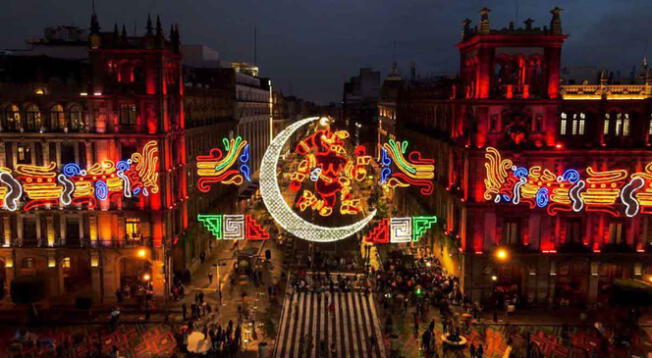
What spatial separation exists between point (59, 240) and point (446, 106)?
39.3m

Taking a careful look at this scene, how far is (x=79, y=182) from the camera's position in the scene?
51969 millimetres

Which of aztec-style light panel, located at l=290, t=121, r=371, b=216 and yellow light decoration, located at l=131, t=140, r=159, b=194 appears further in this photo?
yellow light decoration, located at l=131, t=140, r=159, b=194

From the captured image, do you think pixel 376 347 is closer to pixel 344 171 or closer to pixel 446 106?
pixel 344 171

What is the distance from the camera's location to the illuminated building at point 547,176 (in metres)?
51.1

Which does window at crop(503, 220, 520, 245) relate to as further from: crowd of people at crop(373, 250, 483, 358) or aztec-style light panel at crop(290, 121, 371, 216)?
aztec-style light panel at crop(290, 121, 371, 216)

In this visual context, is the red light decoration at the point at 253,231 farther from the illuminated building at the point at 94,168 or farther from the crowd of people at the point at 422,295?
the crowd of people at the point at 422,295

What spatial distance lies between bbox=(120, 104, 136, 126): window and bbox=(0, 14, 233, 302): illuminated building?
89 millimetres

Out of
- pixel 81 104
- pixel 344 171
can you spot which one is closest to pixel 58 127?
pixel 81 104

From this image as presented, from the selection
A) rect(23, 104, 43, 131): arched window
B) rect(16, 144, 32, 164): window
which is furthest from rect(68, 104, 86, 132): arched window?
rect(16, 144, 32, 164): window

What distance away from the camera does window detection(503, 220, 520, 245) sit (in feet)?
174

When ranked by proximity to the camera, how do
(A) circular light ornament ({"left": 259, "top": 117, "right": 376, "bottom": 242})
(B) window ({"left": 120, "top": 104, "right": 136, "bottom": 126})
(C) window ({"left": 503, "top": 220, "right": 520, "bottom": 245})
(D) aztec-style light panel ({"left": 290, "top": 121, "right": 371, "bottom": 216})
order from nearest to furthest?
(A) circular light ornament ({"left": 259, "top": 117, "right": 376, "bottom": 242}) < (D) aztec-style light panel ({"left": 290, "top": 121, "right": 371, "bottom": 216}) < (C) window ({"left": 503, "top": 220, "right": 520, "bottom": 245}) < (B) window ({"left": 120, "top": 104, "right": 136, "bottom": 126})

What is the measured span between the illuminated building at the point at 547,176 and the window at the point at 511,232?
9 centimetres

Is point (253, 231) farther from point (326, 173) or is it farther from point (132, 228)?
point (132, 228)

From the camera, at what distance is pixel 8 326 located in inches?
1917
